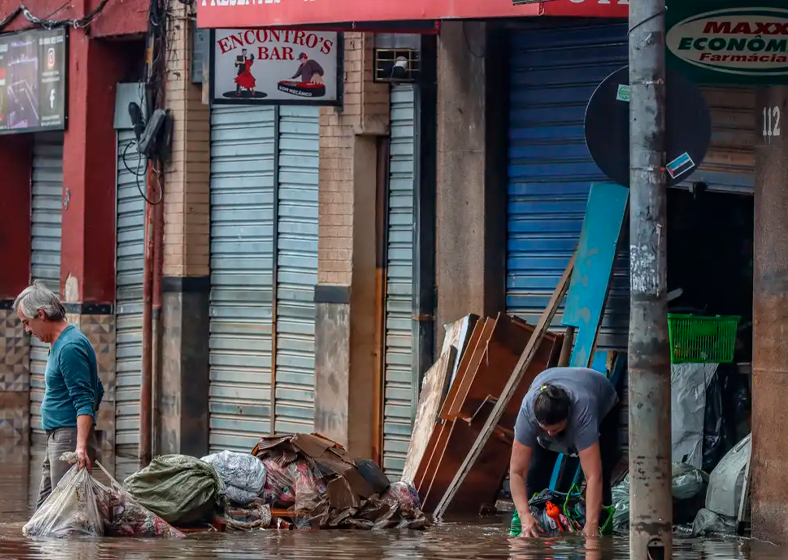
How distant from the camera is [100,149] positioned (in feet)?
56.1

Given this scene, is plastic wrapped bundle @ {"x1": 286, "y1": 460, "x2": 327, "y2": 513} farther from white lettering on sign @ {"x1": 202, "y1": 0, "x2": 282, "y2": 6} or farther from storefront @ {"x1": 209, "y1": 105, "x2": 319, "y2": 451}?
storefront @ {"x1": 209, "y1": 105, "x2": 319, "y2": 451}

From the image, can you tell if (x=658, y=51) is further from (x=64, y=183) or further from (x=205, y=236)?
(x=64, y=183)

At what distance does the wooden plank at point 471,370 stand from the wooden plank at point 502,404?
0.28 meters

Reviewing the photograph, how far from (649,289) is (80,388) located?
12.0ft

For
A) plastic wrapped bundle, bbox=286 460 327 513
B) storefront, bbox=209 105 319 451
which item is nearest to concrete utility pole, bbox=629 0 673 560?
plastic wrapped bundle, bbox=286 460 327 513

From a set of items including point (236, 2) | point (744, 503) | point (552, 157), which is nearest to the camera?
point (744, 503)

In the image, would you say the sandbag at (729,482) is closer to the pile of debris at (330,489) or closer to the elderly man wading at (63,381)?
the pile of debris at (330,489)

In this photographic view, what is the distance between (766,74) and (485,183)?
395 centimetres

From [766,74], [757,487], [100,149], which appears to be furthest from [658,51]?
[100,149]

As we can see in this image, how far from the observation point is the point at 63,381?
31.3 ft

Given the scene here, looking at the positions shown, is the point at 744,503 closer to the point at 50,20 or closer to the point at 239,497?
the point at 239,497

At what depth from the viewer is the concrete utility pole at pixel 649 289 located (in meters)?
7.27

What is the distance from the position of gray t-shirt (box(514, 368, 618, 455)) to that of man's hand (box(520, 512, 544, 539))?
0.40 m

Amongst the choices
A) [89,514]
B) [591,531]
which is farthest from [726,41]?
[89,514]
